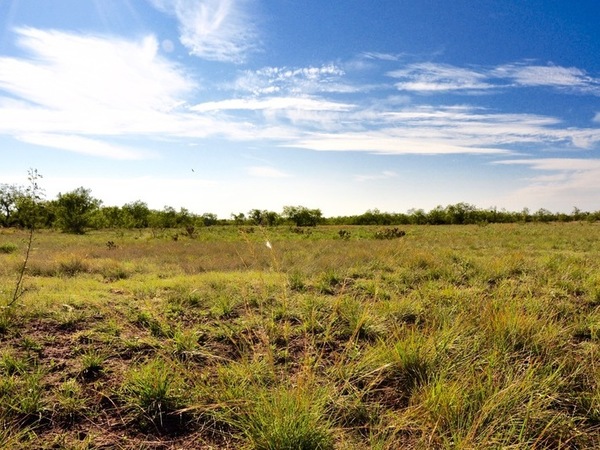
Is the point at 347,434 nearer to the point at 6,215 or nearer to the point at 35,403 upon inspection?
the point at 35,403

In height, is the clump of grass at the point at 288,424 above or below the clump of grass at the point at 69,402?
above

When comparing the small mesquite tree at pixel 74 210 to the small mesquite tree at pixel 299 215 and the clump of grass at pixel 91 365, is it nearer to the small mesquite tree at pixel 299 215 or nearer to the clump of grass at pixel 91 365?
the small mesquite tree at pixel 299 215

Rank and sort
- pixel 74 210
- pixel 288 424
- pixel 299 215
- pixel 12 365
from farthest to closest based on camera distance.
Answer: pixel 299 215 < pixel 74 210 < pixel 12 365 < pixel 288 424

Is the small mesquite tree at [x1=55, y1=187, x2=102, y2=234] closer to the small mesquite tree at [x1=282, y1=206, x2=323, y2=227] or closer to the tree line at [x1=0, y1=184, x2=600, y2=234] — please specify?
the tree line at [x1=0, y1=184, x2=600, y2=234]

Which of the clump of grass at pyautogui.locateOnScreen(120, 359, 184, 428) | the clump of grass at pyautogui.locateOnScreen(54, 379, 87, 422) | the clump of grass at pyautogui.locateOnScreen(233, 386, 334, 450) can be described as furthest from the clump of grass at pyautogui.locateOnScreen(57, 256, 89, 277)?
the clump of grass at pyautogui.locateOnScreen(233, 386, 334, 450)

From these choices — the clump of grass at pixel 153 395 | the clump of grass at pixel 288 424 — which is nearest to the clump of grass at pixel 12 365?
the clump of grass at pixel 153 395

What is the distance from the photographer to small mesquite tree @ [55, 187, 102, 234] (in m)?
46.1

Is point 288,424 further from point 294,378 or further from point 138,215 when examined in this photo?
point 138,215

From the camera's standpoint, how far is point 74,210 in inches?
1895

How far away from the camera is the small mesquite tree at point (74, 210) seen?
4606 cm

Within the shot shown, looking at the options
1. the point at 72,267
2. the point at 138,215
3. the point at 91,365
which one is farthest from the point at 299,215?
the point at 91,365

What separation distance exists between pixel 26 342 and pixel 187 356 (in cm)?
184

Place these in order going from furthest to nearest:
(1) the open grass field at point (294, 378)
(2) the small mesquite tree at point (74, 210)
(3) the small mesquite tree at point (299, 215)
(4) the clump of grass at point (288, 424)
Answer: (3) the small mesquite tree at point (299, 215), (2) the small mesquite tree at point (74, 210), (1) the open grass field at point (294, 378), (4) the clump of grass at point (288, 424)

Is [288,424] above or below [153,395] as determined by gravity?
above
